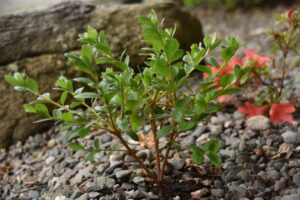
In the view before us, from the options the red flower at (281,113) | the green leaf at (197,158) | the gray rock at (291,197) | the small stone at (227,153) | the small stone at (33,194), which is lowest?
the gray rock at (291,197)

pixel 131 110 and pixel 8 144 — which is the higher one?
pixel 8 144

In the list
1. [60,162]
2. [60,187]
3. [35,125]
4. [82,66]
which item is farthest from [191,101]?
[35,125]

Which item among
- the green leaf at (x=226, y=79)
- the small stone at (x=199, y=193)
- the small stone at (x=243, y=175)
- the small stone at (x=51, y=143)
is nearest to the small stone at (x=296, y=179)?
the small stone at (x=243, y=175)

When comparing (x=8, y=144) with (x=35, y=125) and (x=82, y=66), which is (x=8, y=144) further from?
(x=82, y=66)

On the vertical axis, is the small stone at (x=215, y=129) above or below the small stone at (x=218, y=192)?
above

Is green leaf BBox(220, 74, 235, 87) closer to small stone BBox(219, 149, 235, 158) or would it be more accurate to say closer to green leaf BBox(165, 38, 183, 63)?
green leaf BBox(165, 38, 183, 63)

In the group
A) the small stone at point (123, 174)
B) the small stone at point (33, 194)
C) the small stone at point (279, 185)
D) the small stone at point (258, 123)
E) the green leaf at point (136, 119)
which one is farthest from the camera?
the small stone at point (258, 123)

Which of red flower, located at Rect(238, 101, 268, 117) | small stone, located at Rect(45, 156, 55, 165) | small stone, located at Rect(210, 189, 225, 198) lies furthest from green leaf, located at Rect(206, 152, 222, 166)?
small stone, located at Rect(45, 156, 55, 165)

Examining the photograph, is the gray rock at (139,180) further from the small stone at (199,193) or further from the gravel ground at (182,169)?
the small stone at (199,193)

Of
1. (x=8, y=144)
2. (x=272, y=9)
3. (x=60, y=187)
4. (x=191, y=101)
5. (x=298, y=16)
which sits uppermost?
(x=272, y=9)
